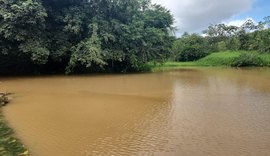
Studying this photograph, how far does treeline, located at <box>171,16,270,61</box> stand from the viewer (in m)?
36.6

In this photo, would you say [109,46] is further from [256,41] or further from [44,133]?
[256,41]

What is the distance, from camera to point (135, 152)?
573 centimetres

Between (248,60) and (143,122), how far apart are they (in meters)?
28.5

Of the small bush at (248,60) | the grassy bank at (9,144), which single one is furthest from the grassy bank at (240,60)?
the grassy bank at (9,144)

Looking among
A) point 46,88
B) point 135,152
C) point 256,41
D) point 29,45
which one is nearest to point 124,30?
point 29,45

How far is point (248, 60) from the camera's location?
34.0 m

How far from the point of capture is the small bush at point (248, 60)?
33.8 metres

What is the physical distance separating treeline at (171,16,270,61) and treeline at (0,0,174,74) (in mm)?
12716

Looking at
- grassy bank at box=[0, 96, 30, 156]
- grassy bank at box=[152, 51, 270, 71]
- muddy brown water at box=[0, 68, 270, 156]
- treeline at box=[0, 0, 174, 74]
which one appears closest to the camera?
grassy bank at box=[0, 96, 30, 156]

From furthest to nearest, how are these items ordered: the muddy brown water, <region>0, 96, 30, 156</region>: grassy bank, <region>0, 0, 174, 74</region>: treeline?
<region>0, 0, 174, 74</region>: treeline, the muddy brown water, <region>0, 96, 30, 156</region>: grassy bank

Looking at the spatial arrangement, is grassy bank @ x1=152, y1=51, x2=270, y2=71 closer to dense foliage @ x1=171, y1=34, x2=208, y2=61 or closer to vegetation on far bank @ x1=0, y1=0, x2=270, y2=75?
dense foliage @ x1=171, y1=34, x2=208, y2=61

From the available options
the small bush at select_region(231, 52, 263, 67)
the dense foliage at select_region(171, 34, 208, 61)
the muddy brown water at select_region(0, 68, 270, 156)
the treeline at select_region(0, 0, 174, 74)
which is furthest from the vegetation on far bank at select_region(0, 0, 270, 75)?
the dense foliage at select_region(171, 34, 208, 61)

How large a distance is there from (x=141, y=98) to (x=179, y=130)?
4614 mm

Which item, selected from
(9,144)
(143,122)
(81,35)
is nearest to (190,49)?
(81,35)
